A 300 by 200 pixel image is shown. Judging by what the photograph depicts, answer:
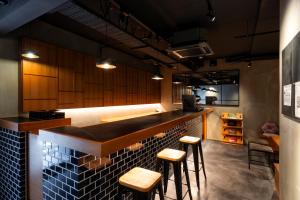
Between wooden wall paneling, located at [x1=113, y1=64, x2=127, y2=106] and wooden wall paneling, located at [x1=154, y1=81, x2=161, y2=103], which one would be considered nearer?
wooden wall paneling, located at [x1=113, y1=64, x2=127, y2=106]

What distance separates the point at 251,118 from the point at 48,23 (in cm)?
630

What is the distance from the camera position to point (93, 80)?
436 cm

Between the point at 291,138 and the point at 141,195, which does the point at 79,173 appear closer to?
the point at 141,195

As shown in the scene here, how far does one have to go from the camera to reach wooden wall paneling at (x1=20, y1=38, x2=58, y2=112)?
3.05m

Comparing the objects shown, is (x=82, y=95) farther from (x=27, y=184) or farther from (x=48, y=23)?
(x=27, y=184)

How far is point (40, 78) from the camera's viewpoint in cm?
326

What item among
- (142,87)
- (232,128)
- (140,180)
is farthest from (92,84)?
(232,128)

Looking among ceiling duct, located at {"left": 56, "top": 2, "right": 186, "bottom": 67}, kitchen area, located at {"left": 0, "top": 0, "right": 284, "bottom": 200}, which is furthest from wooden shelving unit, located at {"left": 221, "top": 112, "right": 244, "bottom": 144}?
ceiling duct, located at {"left": 56, "top": 2, "right": 186, "bottom": 67}

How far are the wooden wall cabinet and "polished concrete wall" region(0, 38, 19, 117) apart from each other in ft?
0.62

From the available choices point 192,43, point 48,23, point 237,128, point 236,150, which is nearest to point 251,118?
point 237,128

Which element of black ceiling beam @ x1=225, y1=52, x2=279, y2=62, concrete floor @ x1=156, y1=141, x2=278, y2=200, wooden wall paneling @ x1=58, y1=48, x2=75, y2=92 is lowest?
concrete floor @ x1=156, y1=141, x2=278, y2=200

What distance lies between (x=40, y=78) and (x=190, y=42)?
2933 millimetres

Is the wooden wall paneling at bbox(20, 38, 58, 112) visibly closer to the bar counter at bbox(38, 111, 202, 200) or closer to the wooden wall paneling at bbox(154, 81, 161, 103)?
the bar counter at bbox(38, 111, 202, 200)

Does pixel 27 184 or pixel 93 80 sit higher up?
pixel 93 80
